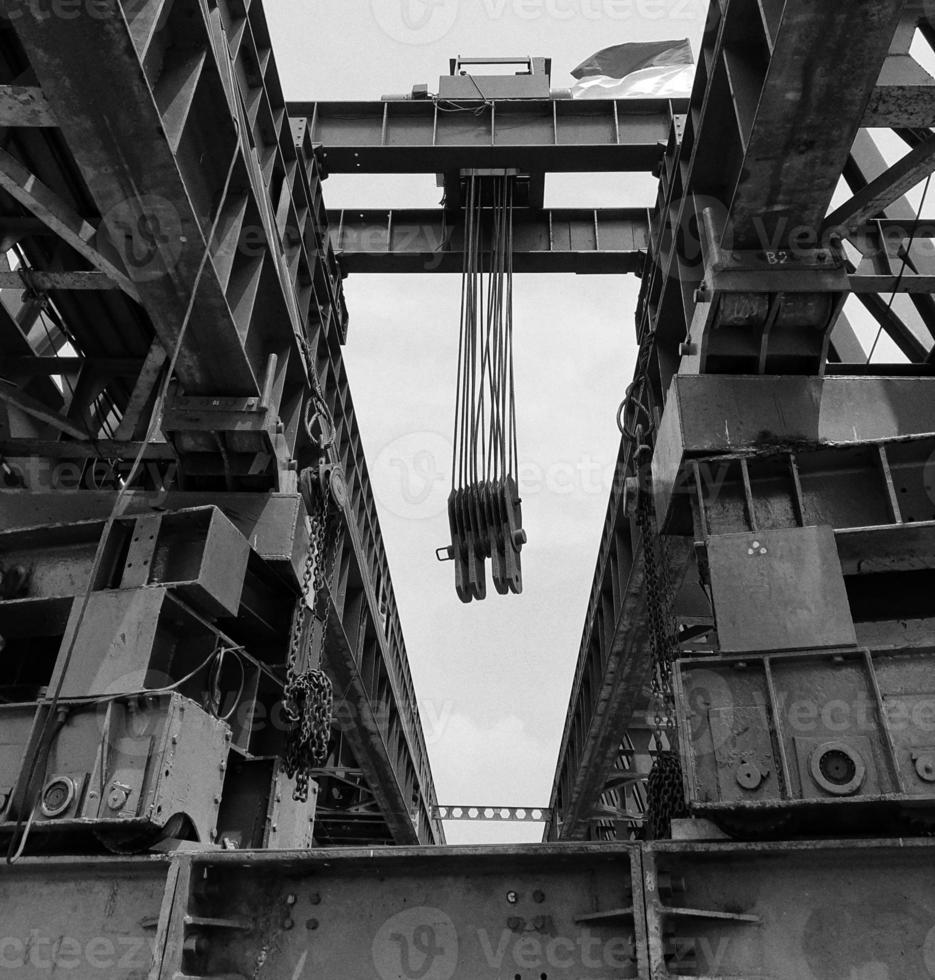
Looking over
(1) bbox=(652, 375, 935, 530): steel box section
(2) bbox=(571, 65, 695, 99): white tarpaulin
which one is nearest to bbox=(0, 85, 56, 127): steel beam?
(1) bbox=(652, 375, 935, 530): steel box section

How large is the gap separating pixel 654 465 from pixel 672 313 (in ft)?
5.11

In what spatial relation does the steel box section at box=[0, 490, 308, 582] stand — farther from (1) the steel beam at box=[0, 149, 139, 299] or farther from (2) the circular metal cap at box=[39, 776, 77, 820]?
(2) the circular metal cap at box=[39, 776, 77, 820]

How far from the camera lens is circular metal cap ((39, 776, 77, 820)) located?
4227 mm

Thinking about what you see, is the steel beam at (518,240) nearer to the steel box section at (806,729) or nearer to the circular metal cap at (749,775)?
the steel box section at (806,729)

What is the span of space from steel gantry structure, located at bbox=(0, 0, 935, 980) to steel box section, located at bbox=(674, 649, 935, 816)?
0.02 meters

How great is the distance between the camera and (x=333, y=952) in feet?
12.6

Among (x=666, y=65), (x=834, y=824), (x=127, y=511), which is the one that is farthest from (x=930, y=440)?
(x=666, y=65)

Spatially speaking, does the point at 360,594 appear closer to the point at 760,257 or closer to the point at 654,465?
the point at 654,465

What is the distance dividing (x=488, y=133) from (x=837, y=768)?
7.11 meters

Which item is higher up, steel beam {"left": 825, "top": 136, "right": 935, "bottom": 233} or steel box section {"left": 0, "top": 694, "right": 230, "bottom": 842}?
steel beam {"left": 825, "top": 136, "right": 935, "bottom": 233}

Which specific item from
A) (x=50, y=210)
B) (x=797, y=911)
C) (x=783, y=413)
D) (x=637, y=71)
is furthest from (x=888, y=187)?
(x=637, y=71)

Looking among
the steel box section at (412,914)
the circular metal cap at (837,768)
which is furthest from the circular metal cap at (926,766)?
the steel box section at (412,914)

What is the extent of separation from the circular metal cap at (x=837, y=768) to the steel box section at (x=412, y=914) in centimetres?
92

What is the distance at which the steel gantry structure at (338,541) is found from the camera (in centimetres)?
375
